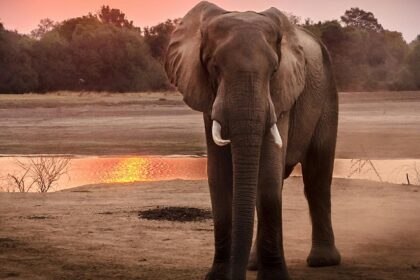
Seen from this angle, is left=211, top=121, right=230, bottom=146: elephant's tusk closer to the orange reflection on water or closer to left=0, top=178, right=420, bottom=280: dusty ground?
left=0, top=178, right=420, bottom=280: dusty ground

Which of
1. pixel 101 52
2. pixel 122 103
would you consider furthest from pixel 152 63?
pixel 122 103

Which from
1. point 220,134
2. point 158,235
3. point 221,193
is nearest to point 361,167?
point 158,235

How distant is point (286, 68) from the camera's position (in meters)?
6.72

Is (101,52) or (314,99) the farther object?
(101,52)

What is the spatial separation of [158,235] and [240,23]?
3648 millimetres

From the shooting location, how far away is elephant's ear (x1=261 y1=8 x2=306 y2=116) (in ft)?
21.8

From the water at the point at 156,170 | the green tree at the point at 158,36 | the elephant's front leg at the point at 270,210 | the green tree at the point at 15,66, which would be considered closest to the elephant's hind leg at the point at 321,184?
the elephant's front leg at the point at 270,210

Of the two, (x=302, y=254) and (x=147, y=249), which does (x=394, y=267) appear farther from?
(x=147, y=249)

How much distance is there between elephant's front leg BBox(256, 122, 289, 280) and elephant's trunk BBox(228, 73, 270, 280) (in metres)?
0.37

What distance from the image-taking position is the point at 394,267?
796 centimetres

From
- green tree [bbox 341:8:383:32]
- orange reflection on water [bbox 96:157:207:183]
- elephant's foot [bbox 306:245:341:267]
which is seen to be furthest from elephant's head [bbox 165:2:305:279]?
green tree [bbox 341:8:383:32]

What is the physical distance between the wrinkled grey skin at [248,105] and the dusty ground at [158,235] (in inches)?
33.5

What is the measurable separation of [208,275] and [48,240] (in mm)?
2497

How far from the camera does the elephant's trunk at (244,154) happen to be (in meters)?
6.05
